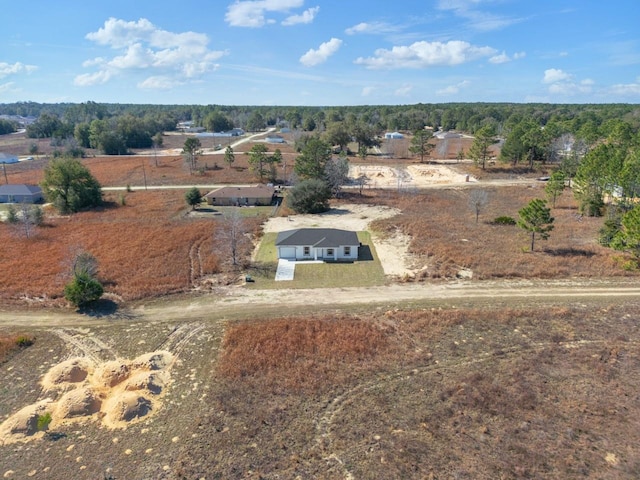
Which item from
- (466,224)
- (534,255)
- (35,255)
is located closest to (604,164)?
(466,224)

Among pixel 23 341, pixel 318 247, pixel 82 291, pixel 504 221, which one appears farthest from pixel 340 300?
pixel 504 221

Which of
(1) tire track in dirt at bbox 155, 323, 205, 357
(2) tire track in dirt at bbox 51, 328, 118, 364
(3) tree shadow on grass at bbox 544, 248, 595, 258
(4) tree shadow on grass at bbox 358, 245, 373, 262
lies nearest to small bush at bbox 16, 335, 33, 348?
(2) tire track in dirt at bbox 51, 328, 118, 364

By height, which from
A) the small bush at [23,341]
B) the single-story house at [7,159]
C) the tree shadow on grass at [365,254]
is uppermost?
the single-story house at [7,159]

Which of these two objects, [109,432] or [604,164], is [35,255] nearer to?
[109,432]

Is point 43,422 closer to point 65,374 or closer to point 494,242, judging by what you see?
point 65,374

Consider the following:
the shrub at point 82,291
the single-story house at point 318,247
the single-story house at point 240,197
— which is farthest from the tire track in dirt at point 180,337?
the single-story house at point 240,197

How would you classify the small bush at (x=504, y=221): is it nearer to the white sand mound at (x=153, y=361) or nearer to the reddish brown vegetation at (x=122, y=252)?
the reddish brown vegetation at (x=122, y=252)
